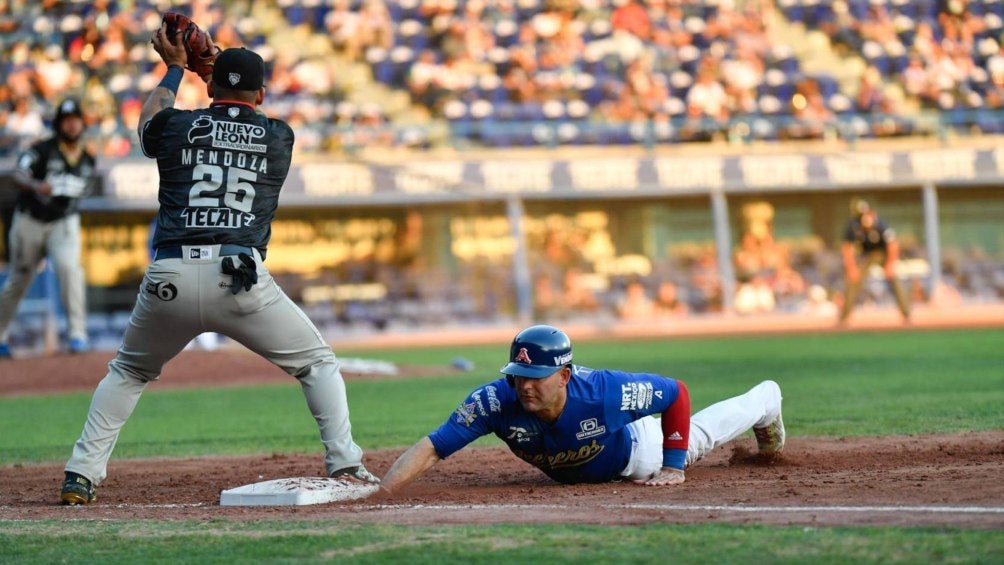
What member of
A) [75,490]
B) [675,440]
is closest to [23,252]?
[75,490]

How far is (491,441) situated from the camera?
9.61 metres

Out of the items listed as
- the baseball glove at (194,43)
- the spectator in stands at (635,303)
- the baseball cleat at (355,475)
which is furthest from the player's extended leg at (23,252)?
the spectator in stands at (635,303)

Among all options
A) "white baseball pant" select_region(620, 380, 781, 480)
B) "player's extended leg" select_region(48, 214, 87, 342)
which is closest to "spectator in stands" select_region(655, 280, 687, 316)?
"player's extended leg" select_region(48, 214, 87, 342)

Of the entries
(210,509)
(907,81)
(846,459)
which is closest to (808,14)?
(907,81)

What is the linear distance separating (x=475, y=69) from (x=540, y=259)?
13.4ft

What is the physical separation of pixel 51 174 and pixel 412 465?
7576mm

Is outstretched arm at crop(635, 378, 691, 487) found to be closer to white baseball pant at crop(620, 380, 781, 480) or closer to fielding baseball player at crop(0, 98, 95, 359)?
white baseball pant at crop(620, 380, 781, 480)

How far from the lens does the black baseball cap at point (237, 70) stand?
19.0 ft

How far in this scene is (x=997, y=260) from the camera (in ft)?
97.0

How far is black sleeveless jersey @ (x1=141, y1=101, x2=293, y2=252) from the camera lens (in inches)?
224

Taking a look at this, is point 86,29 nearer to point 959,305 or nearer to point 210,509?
point 959,305

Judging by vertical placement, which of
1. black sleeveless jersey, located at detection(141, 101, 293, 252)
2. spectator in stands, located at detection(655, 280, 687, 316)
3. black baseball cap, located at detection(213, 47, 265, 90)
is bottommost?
spectator in stands, located at detection(655, 280, 687, 316)

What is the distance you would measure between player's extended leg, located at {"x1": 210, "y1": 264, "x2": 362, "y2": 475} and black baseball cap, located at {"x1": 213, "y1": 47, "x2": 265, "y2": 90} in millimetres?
777

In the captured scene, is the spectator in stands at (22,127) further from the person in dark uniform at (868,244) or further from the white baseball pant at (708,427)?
the white baseball pant at (708,427)
